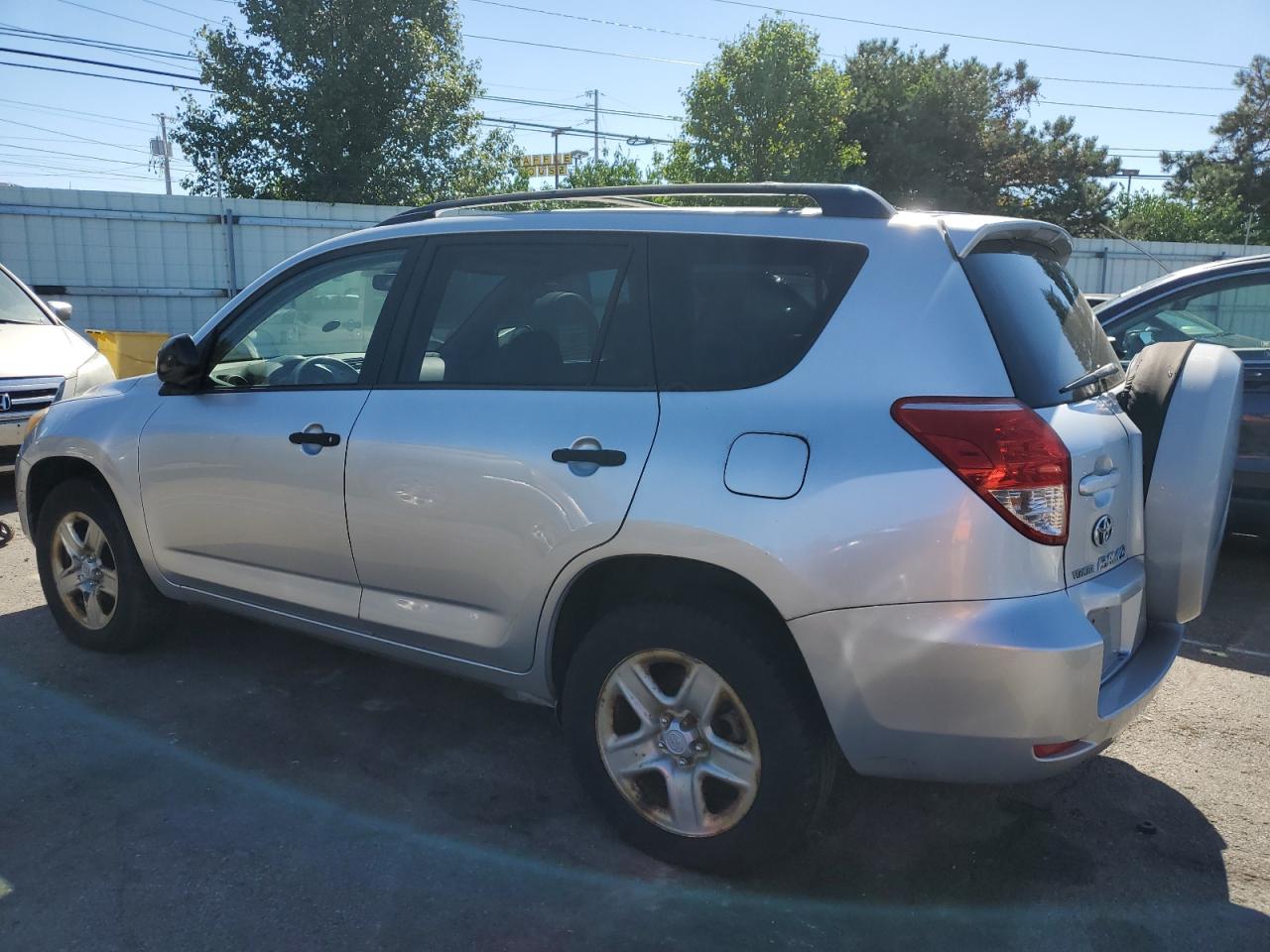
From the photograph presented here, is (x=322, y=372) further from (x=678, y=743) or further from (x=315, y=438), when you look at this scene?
(x=678, y=743)

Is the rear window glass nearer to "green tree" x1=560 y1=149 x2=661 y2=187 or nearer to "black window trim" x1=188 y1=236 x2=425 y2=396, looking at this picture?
"black window trim" x1=188 y1=236 x2=425 y2=396

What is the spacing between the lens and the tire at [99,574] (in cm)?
428

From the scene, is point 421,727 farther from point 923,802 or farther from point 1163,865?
point 1163,865

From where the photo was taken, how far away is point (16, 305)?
324 inches

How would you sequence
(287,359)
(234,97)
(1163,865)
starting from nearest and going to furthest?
Result: 1. (1163,865)
2. (287,359)
3. (234,97)

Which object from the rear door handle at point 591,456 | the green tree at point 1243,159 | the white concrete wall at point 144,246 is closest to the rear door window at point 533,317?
the rear door handle at point 591,456

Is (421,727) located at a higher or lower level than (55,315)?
lower

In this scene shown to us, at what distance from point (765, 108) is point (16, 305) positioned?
75.8 ft

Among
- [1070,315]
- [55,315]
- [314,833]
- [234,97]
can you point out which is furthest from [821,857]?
[234,97]

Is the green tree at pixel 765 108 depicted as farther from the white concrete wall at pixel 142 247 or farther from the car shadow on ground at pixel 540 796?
the car shadow on ground at pixel 540 796

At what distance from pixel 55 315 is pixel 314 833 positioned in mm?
6931

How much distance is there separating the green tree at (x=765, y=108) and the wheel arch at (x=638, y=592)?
26.2m

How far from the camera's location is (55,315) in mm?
8391

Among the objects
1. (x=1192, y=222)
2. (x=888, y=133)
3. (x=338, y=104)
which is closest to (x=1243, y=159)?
(x=1192, y=222)
